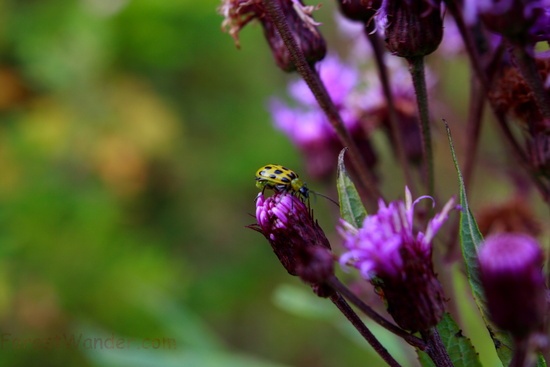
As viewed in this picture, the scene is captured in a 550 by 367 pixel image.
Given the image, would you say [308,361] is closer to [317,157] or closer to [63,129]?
[63,129]

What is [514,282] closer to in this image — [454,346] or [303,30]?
[454,346]

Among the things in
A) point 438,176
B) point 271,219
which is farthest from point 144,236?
point 271,219

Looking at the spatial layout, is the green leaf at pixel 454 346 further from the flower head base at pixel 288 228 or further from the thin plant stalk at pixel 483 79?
the thin plant stalk at pixel 483 79

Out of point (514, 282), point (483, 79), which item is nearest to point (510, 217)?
point (483, 79)

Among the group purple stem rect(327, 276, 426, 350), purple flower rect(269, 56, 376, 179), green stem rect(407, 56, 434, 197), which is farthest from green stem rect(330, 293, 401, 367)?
purple flower rect(269, 56, 376, 179)

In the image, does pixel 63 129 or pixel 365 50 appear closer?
pixel 365 50

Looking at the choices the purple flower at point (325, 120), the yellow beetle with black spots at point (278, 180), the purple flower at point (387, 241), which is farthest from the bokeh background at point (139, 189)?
the purple flower at point (387, 241)
